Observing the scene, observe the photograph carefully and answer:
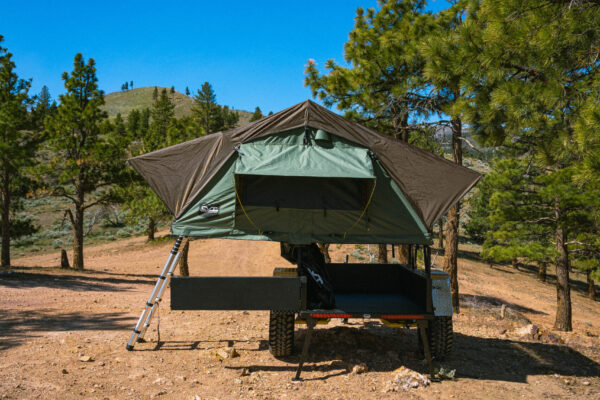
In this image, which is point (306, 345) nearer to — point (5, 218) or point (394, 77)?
point (394, 77)

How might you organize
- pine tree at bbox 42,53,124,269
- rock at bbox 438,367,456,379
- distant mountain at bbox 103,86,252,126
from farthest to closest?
1. distant mountain at bbox 103,86,252,126
2. pine tree at bbox 42,53,124,269
3. rock at bbox 438,367,456,379

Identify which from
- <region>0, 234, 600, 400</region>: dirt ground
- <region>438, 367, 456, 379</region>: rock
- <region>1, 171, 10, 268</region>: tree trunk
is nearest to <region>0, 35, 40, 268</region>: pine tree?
<region>1, 171, 10, 268</region>: tree trunk

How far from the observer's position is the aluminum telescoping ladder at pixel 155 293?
5.62m

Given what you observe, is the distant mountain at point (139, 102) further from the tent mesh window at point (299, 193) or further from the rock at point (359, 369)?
the rock at point (359, 369)

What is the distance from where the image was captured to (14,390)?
408 centimetres

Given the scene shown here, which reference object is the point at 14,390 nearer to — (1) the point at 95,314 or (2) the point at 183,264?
(1) the point at 95,314

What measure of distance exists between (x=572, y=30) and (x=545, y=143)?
214cm

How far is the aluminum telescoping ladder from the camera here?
18.4ft

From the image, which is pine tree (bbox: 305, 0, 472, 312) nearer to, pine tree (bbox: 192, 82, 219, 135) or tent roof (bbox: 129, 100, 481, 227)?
tent roof (bbox: 129, 100, 481, 227)

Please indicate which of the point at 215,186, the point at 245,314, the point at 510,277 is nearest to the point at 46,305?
the point at 245,314

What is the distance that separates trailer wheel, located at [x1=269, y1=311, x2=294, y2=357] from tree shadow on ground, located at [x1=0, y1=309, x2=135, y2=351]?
3.10m

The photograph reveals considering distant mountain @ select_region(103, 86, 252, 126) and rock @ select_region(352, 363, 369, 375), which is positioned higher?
distant mountain @ select_region(103, 86, 252, 126)

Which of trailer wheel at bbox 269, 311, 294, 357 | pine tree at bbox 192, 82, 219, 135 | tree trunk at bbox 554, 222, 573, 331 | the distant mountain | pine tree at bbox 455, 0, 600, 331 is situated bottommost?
tree trunk at bbox 554, 222, 573, 331

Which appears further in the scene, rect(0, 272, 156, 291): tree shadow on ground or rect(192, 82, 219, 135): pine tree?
rect(192, 82, 219, 135): pine tree
